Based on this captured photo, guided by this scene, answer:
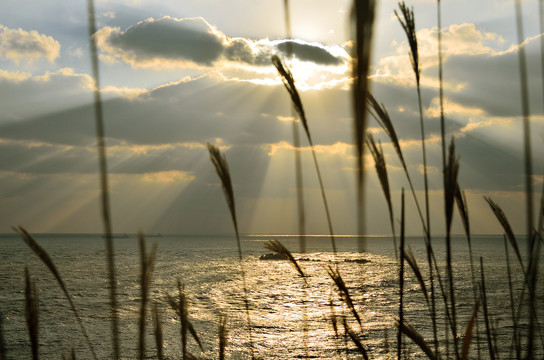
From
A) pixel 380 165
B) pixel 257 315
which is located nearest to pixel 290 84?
pixel 380 165

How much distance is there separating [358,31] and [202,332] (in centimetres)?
1307

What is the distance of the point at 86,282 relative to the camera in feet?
87.4

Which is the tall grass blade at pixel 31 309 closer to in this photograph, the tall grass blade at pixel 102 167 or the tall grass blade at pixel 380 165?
the tall grass blade at pixel 102 167

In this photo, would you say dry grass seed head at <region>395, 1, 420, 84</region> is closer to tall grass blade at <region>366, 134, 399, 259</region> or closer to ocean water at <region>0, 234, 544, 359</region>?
tall grass blade at <region>366, 134, 399, 259</region>

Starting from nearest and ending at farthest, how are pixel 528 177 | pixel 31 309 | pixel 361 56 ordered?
pixel 361 56, pixel 31 309, pixel 528 177

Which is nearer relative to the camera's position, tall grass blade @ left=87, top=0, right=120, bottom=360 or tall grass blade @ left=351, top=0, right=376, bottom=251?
tall grass blade @ left=351, top=0, right=376, bottom=251

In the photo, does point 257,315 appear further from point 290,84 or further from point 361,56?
point 361,56

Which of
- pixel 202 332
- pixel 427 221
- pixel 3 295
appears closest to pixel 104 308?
pixel 3 295

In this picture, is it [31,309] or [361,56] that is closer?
[361,56]

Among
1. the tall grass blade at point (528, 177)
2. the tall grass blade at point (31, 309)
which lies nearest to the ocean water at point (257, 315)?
the tall grass blade at point (528, 177)

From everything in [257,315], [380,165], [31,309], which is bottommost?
[257,315]

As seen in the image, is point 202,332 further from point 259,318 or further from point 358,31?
point 358,31

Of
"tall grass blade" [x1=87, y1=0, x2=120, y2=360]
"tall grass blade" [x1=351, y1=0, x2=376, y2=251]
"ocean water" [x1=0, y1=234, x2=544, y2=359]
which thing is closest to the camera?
"tall grass blade" [x1=351, y1=0, x2=376, y2=251]

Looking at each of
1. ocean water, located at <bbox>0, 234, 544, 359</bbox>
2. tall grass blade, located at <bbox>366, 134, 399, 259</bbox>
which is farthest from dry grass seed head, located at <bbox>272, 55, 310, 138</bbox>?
ocean water, located at <bbox>0, 234, 544, 359</bbox>
